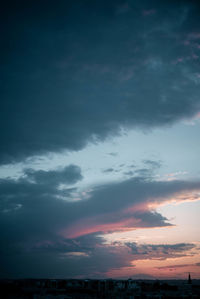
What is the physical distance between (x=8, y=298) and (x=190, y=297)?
8938 centimetres

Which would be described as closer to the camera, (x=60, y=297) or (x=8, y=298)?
(x=8, y=298)

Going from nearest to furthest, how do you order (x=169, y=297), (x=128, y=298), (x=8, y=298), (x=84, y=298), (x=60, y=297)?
(x=8, y=298), (x=60, y=297), (x=84, y=298), (x=128, y=298), (x=169, y=297)

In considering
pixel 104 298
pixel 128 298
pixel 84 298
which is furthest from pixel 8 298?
pixel 128 298

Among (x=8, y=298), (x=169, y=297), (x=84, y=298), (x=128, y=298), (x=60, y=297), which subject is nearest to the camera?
(x=8, y=298)

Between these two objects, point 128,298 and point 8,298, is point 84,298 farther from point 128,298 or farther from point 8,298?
point 8,298

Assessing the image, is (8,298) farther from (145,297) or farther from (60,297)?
(145,297)

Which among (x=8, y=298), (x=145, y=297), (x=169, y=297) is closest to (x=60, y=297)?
(x=8, y=298)

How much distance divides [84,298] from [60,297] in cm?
1478

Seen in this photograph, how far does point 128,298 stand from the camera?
128000 millimetres

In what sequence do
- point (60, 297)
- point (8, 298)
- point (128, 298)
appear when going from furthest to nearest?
point (128, 298), point (60, 297), point (8, 298)

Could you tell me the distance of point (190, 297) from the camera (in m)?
137

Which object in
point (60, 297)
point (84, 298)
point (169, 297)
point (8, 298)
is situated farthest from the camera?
point (169, 297)

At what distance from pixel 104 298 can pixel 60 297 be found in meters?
27.6

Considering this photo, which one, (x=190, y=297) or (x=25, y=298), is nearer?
(x=25, y=298)
